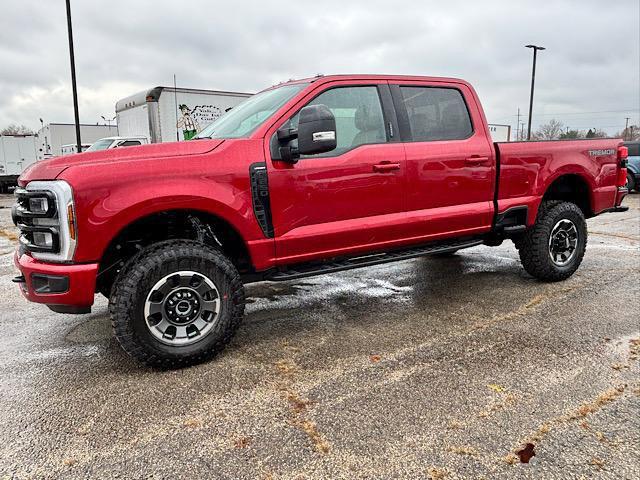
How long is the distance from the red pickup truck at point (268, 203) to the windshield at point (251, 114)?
0.07ft

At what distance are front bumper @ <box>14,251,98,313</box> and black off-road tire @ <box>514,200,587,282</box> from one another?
156 inches

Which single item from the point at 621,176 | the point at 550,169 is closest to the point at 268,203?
the point at 550,169

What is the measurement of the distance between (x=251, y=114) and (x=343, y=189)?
3.20ft

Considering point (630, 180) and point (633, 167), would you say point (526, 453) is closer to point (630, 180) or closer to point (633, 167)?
point (630, 180)

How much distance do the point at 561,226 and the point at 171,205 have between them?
12.8ft

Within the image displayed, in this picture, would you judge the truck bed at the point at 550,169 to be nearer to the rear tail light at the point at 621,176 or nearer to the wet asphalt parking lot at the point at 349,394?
the rear tail light at the point at 621,176

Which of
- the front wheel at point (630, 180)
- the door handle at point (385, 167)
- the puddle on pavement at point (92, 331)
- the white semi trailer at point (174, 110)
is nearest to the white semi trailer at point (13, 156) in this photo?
the white semi trailer at point (174, 110)

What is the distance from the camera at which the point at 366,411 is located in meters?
2.63

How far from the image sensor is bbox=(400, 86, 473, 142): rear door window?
13.6 ft

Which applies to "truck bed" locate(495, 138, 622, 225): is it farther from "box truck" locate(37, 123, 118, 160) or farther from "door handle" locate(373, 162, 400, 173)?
"box truck" locate(37, 123, 118, 160)

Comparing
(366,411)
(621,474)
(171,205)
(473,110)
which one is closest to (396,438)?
(366,411)

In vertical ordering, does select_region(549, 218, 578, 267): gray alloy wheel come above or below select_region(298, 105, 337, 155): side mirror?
below

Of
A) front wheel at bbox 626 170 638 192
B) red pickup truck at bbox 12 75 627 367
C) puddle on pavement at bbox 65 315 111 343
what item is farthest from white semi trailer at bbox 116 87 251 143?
front wheel at bbox 626 170 638 192

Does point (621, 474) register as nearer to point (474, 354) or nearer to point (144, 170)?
point (474, 354)
